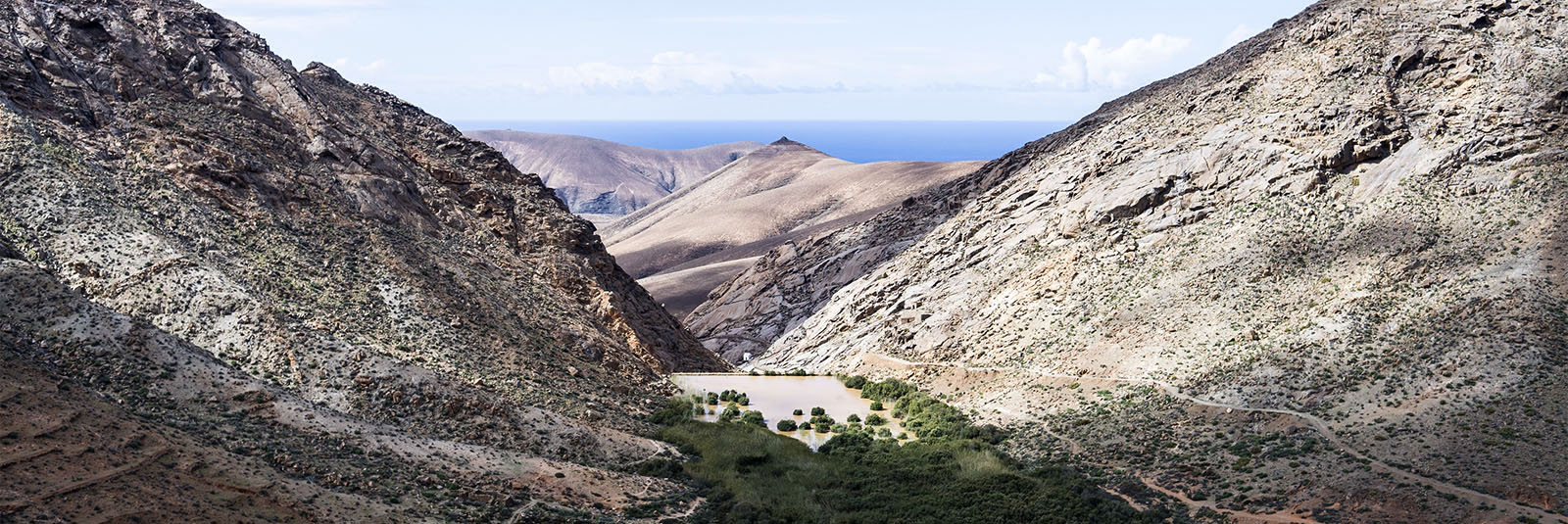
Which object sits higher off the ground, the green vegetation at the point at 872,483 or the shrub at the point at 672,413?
the shrub at the point at 672,413

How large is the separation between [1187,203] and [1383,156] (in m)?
7.75

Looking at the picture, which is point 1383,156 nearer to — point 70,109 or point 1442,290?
point 1442,290

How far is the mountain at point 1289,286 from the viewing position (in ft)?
99.9

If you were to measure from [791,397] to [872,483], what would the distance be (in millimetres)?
13540

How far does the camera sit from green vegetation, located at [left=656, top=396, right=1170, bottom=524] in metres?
30.2

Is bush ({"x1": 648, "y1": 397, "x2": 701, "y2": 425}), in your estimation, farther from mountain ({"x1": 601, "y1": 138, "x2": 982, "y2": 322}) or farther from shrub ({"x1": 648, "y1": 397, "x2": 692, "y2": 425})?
mountain ({"x1": 601, "y1": 138, "x2": 982, "y2": 322})

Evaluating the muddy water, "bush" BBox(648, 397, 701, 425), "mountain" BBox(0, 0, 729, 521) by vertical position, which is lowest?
the muddy water

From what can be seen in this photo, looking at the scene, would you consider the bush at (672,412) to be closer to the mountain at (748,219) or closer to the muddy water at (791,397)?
the muddy water at (791,397)

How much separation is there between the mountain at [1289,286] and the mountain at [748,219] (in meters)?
39.1

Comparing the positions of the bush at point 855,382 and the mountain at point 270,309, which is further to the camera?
the bush at point 855,382

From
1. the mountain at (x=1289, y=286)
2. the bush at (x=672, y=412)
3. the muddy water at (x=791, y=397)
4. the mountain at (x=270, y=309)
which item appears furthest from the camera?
the muddy water at (x=791, y=397)

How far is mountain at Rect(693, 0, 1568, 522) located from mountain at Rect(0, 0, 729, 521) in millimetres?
13788

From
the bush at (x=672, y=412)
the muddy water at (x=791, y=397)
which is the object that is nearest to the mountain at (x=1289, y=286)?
the muddy water at (x=791, y=397)

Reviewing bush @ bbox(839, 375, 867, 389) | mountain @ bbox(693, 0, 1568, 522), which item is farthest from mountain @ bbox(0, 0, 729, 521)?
mountain @ bbox(693, 0, 1568, 522)
